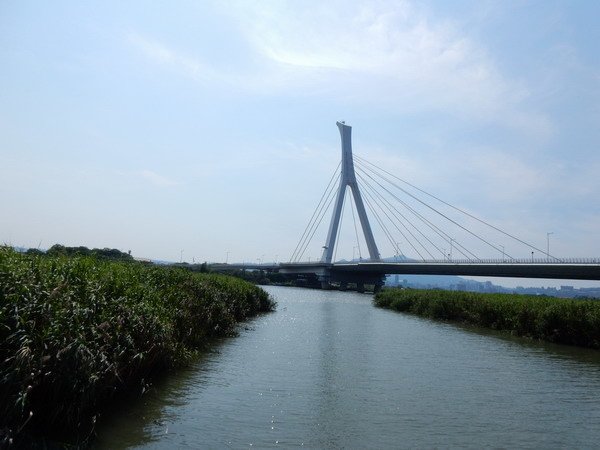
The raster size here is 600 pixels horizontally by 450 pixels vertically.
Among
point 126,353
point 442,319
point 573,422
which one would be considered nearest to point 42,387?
point 126,353

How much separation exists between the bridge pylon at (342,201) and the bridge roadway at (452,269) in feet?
15.4

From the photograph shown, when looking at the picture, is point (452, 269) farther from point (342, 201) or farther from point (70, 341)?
point (70, 341)

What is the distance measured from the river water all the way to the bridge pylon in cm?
5198

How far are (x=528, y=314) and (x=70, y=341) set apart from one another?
25249 millimetres

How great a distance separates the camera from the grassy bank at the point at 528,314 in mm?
23844

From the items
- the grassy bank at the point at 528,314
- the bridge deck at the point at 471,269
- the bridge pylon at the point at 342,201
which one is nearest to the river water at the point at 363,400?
the grassy bank at the point at 528,314

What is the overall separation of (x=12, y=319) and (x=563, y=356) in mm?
19973

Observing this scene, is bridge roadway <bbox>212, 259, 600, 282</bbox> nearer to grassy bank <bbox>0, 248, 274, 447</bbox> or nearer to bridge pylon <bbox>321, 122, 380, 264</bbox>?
bridge pylon <bbox>321, 122, 380, 264</bbox>

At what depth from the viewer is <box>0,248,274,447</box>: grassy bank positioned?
6863 millimetres

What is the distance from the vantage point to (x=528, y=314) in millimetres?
27297

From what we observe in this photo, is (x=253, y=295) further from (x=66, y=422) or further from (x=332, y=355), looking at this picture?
(x=66, y=422)

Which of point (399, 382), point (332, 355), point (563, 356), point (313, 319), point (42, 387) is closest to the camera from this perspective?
point (42, 387)

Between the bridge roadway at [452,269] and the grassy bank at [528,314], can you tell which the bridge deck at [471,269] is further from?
the grassy bank at [528,314]

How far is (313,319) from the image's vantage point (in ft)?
106
